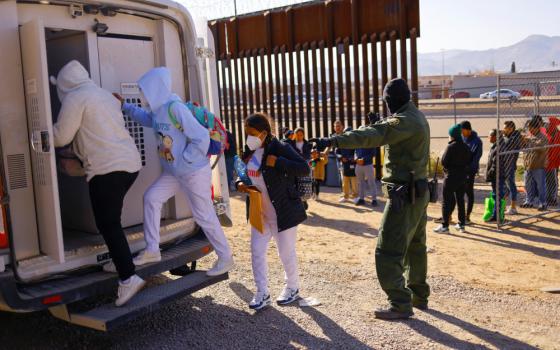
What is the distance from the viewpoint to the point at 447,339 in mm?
4820

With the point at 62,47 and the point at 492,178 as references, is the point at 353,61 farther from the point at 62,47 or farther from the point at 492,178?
the point at 62,47

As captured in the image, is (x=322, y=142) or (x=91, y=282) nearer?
(x=91, y=282)

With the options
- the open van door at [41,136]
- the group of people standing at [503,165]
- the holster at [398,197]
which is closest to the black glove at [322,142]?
the holster at [398,197]

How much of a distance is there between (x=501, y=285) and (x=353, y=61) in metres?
8.31

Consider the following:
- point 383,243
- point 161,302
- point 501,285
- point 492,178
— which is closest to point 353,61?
point 492,178

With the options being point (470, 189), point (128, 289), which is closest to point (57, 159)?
point (128, 289)

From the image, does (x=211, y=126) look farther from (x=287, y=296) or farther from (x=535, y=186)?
(x=535, y=186)

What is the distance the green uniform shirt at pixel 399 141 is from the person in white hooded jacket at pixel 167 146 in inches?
48.2

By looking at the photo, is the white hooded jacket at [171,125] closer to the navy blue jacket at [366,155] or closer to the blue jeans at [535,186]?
the navy blue jacket at [366,155]

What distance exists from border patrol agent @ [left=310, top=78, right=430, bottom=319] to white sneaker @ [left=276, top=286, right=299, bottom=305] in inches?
33.2

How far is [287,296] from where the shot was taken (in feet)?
18.6

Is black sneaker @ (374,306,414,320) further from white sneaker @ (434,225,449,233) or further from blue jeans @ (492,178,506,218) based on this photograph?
blue jeans @ (492,178,506,218)

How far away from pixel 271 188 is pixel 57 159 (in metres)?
1.87

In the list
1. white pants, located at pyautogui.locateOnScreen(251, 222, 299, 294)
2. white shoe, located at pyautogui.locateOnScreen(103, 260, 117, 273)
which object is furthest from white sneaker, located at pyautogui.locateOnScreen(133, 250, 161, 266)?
white pants, located at pyautogui.locateOnScreen(251, 222, 299, 294)
